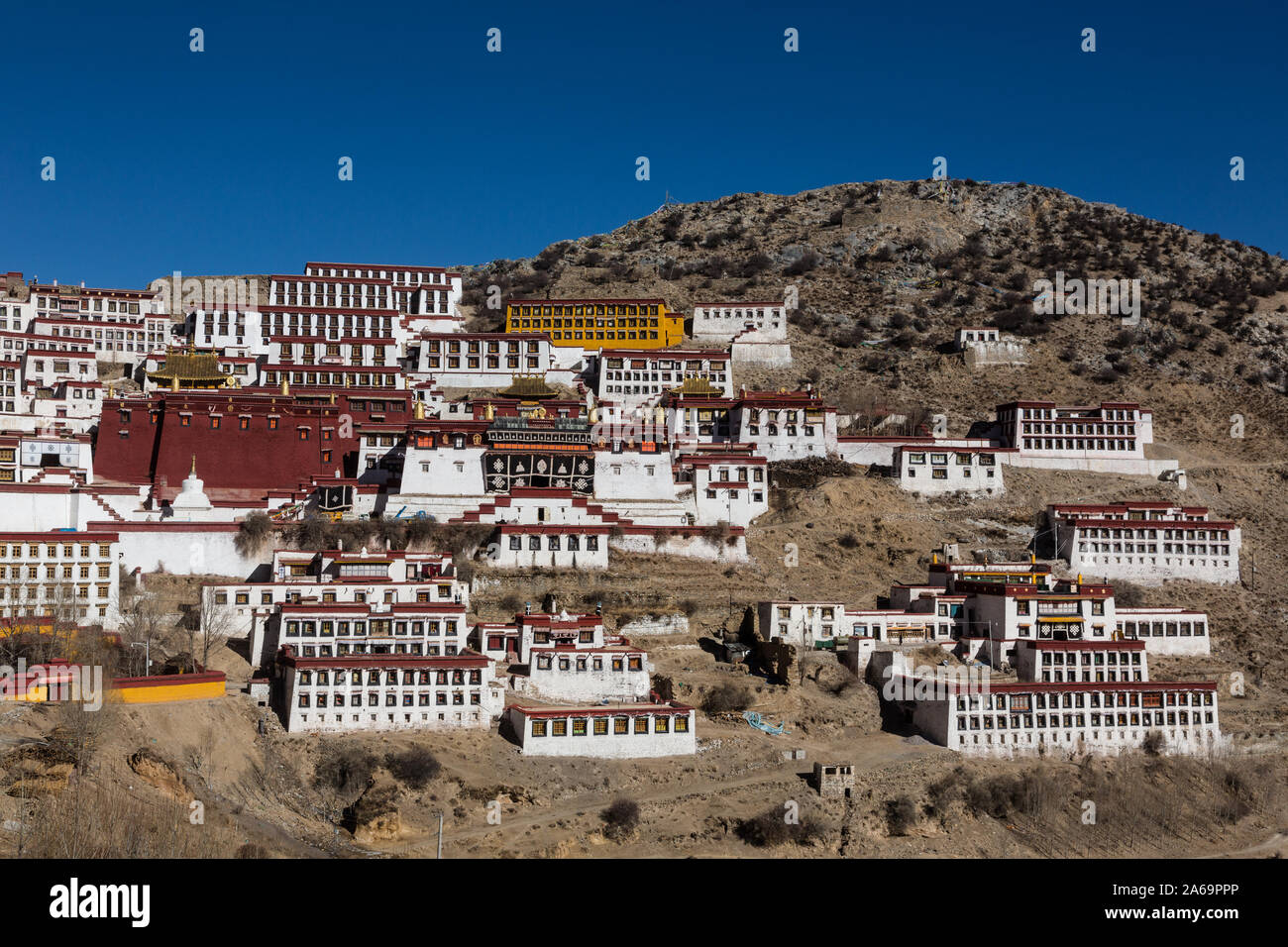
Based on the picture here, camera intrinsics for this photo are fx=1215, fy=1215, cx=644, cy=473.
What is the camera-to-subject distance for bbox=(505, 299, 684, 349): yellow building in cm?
7931

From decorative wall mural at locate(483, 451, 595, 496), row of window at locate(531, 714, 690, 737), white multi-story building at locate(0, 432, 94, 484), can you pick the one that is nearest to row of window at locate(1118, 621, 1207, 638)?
row of window at locate(531, 714, 690, 737)

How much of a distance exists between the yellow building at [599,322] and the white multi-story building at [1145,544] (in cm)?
3160

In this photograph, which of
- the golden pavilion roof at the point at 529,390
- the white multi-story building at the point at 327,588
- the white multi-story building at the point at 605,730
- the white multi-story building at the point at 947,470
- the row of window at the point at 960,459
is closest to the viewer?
the white multi-story building at the point at 605,730

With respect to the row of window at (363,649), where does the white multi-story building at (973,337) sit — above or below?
above

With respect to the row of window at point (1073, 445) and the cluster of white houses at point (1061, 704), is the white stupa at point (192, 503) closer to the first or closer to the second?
the cluster of white houses at point (1061, 704)

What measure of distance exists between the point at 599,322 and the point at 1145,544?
3765cm

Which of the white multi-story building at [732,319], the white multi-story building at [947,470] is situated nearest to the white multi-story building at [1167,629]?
the white multi-story building at [947,470]

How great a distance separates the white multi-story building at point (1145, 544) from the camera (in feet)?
182

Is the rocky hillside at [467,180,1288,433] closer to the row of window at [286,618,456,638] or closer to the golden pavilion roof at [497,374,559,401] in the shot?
the golden pavilion roof at [497,374,559,401]

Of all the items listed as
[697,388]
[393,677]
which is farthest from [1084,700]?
[697,388]

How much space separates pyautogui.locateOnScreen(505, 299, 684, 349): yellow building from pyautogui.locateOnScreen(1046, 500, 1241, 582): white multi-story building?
104 ft

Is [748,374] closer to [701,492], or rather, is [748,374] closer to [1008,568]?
[701,492]

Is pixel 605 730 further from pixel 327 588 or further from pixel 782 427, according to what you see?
pixel 782 427
